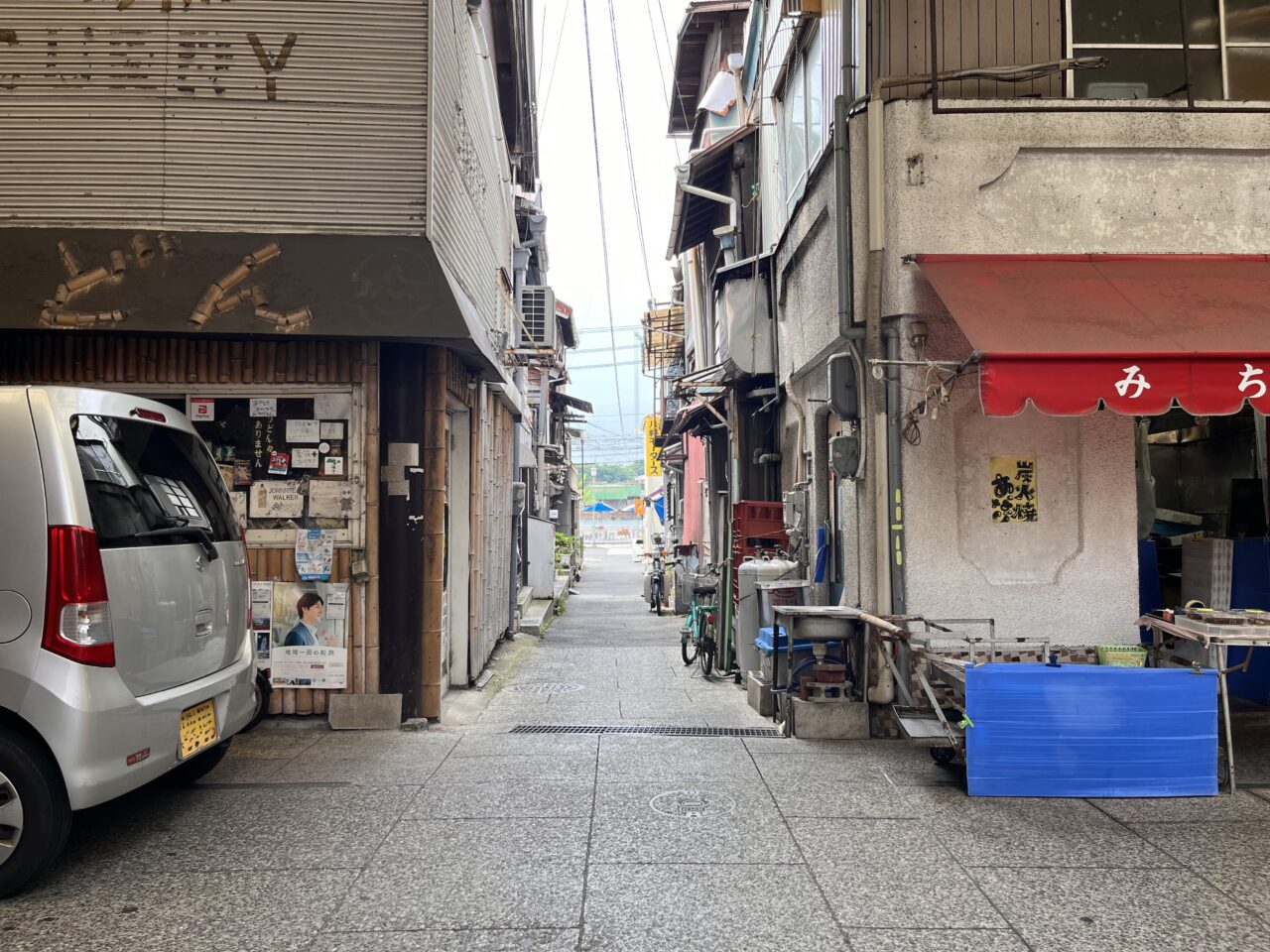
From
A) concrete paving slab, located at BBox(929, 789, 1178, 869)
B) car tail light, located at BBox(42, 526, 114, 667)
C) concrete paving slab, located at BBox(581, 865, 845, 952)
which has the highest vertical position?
car tail light, located at BBox(42, 526, 114, 667)

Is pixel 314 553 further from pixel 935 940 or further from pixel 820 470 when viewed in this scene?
pixel 935 940

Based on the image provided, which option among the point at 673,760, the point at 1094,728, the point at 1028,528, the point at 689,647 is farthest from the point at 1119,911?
the point at 689,647

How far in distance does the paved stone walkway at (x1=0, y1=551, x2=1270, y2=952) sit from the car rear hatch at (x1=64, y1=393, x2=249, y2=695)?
38.8 inches

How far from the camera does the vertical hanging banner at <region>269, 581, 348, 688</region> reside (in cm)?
721

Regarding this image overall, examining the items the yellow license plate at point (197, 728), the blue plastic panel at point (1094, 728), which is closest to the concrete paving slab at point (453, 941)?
the yellow license plate at point (197, 728)

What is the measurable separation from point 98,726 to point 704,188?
1335 cm

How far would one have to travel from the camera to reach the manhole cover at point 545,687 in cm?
947

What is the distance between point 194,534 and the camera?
500cm

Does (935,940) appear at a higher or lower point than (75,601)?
lower

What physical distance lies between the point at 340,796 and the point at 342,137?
15.3 ft

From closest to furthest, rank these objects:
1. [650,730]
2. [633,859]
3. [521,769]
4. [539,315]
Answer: [633,859], [521,769], [650,730], [539,315]

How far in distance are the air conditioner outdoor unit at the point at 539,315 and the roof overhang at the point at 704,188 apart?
2.69 metres

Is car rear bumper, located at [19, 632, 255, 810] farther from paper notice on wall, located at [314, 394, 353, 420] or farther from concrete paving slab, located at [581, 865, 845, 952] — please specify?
paper notice on wall, located at [314, 394, 353, 420]

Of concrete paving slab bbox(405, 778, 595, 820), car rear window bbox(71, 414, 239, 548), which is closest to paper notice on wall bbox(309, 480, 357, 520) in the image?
car rear window bbox(71, 414, 239, 548)
